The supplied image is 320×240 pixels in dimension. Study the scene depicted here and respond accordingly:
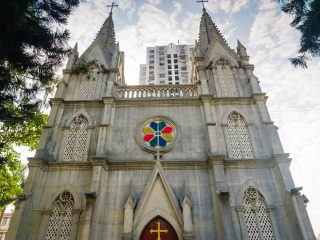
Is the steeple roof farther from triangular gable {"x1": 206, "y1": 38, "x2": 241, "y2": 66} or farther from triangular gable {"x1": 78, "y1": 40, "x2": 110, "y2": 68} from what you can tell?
triangular gable {"x1": 206, "y1": 38, "x2": 241, "y2": 66}

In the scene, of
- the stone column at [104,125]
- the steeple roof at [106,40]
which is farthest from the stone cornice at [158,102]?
the steeple roof at [106,40]

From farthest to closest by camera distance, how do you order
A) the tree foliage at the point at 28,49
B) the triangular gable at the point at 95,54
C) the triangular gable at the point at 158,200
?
1. the triangular gable at the point at 95,54
2. the triangular gable at the point at 158,200
3. the tree foliage at the point at 28,49

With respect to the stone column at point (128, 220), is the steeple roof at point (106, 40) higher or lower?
higher

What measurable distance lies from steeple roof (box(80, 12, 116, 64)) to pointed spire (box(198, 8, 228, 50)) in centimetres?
845

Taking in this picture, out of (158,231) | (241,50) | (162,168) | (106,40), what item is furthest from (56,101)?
(241,50)

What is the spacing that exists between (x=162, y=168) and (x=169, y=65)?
46.2 m

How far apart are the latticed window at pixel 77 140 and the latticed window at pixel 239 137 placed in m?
9.01

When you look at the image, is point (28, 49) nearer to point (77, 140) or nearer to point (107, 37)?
point (77, 140)

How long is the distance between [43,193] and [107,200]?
3.51m

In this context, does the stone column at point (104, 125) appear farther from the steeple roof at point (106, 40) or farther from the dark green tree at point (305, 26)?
the dark green tree at point (305, 26)

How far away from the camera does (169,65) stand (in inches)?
2194

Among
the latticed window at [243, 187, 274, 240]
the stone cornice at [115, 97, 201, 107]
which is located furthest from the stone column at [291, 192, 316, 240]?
the stone cornice at [115, 97, 201, 107]

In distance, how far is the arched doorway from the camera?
10.9 metres

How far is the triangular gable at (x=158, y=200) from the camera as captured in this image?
1122 centimetres
